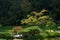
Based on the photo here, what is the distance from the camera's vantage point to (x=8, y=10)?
36.6 m

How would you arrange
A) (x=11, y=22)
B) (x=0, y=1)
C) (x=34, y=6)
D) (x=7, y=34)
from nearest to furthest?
(x=7, y=34), (x=11, y=22), (x=34, y=6), (x=0, y=1)

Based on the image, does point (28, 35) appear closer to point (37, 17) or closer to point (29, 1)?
point (37, 17)

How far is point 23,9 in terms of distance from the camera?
34.7 metres

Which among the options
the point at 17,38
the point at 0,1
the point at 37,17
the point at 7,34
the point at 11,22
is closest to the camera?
the point at 7,34

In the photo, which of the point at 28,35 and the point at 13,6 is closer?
the point at 28,35

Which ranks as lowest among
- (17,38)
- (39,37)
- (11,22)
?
(39,37)

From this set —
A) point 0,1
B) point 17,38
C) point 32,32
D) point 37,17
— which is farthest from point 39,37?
point 0,1

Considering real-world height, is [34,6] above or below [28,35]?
above

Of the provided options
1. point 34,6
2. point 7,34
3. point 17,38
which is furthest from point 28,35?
point 34,6

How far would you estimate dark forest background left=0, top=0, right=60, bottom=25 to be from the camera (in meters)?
34.3

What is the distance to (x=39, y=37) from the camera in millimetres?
16172

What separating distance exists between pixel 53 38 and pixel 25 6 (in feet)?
53.7

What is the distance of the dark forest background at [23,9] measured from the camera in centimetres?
3428

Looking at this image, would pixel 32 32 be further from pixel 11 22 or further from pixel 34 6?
pixel 34 6
